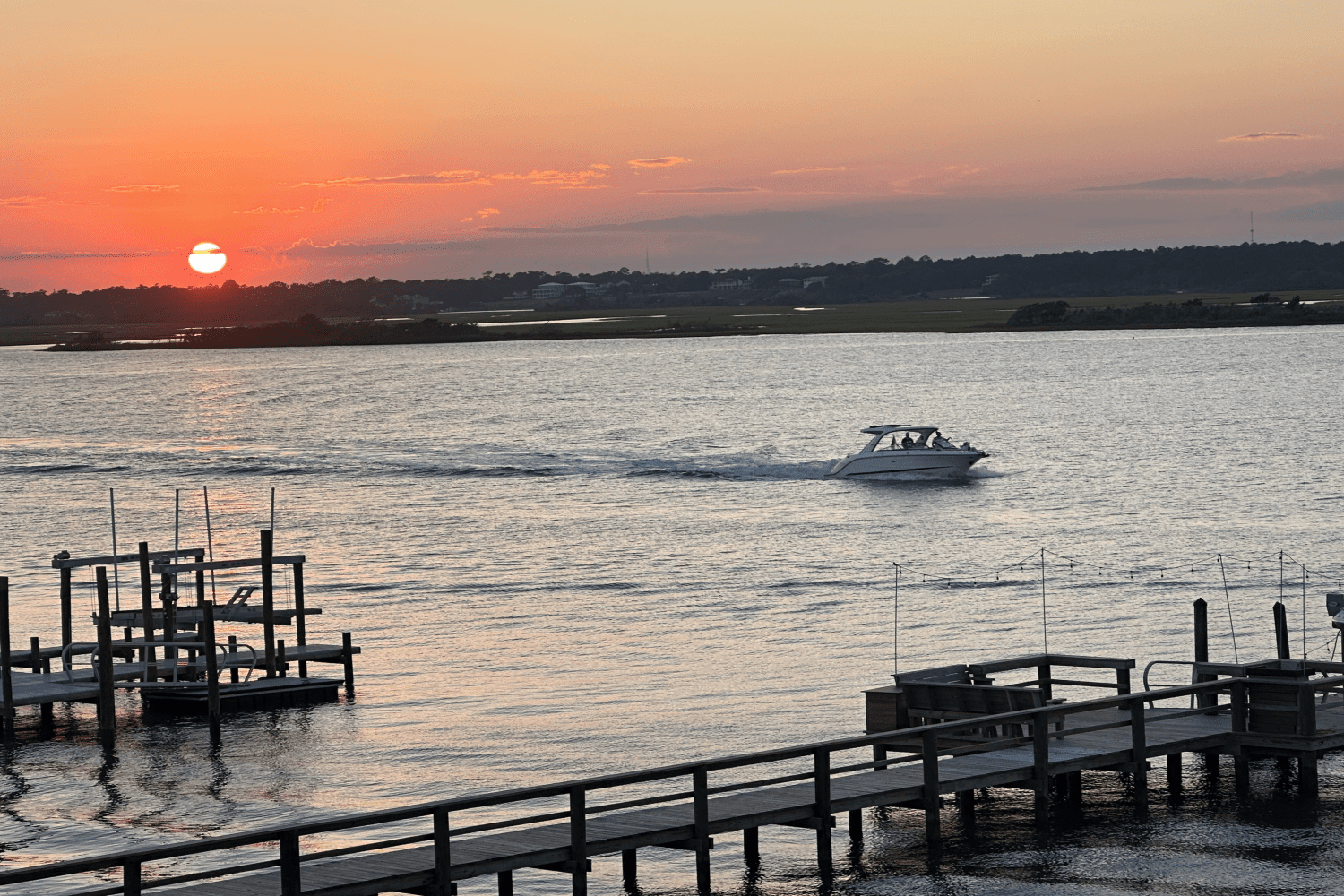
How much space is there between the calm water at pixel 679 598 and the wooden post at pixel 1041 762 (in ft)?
1.16

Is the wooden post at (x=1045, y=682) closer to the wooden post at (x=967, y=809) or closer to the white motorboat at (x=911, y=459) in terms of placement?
the wooden post at (x=967, y=809)

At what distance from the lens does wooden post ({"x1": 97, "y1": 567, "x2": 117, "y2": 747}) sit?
1112 inches

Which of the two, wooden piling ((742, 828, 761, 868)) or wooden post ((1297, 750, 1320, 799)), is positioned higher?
wooden post ((1297, 750, 1320, 799))

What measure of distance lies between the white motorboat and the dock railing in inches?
2173

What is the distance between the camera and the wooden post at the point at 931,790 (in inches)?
734

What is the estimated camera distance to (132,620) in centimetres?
3356

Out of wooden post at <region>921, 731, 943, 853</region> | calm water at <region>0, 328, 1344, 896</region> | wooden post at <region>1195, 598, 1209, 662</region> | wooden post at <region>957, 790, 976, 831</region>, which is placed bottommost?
calm water at <region>0, 328, 1344, 896</region>

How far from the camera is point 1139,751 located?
2000cm

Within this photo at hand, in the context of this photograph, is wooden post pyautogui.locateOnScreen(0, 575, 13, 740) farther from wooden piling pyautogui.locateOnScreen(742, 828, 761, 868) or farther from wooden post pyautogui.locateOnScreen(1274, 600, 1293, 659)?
wooden post pyautogui.locateOnScreen(1274, 600, 1293, 659)

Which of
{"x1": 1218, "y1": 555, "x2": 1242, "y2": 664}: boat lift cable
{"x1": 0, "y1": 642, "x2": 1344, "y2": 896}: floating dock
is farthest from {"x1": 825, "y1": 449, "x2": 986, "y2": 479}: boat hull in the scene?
{"x1": 0, "y1": 642, "x2": 1344, "y2": 896}: floating dock

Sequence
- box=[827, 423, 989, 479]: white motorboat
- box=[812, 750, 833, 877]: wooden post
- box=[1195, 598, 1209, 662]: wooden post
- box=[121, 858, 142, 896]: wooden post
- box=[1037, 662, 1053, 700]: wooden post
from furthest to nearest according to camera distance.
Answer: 1. box=[827, 423, 989, 479]: white motorboat
2. box=[1195, 598, 1209, 662]: wooden post
3. box=[1037, 662, 1053, 700]: wooden post
4. box=[812, 750, 833, 877]: wooden post
5. box=[121, 858, 142, 896]: wooden post

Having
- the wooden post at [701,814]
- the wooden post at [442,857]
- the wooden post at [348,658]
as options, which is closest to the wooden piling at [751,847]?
the wooden post at [701,814]

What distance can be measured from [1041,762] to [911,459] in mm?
58835

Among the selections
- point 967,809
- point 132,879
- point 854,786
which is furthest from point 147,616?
point 132,879
